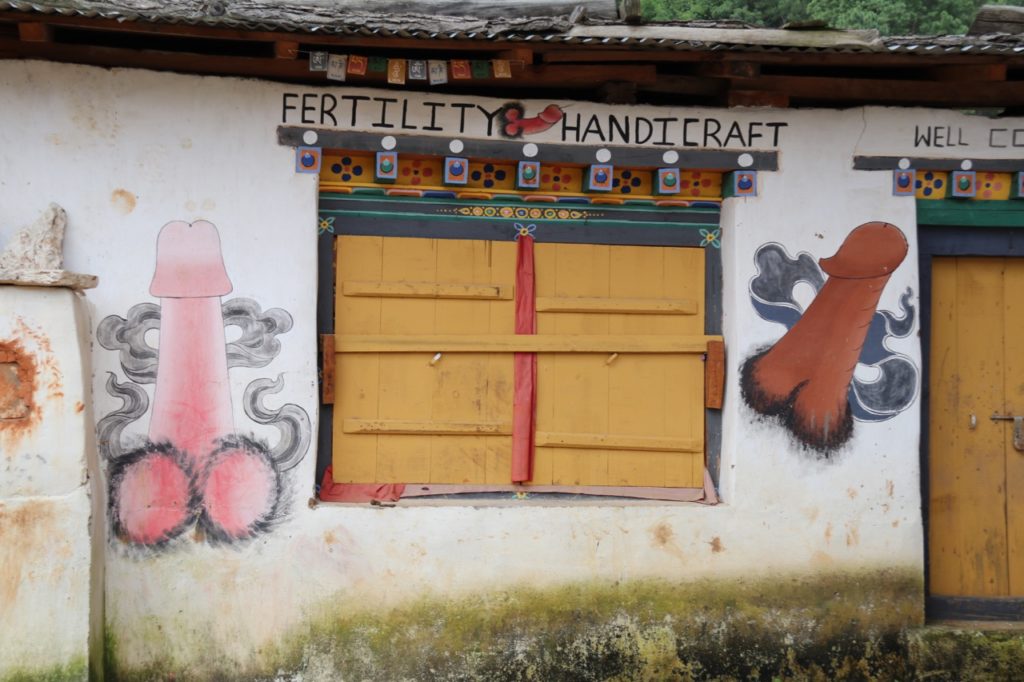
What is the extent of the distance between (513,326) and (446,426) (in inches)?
25.3

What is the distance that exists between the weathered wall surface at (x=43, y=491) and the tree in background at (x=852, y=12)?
1247 cm

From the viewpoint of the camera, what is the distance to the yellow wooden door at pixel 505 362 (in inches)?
235

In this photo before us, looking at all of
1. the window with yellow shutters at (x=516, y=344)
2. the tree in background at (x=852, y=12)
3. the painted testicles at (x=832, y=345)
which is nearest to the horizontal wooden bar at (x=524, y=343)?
the window with yellow shutters at (x=516, y=344)

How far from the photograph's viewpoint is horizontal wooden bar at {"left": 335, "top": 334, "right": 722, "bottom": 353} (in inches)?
234

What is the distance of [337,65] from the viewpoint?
216 inches

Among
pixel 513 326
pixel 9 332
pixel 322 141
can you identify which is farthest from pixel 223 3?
pixel 513 326

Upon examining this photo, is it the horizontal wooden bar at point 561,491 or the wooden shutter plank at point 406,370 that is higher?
the wooden shutter plank at point 406,370

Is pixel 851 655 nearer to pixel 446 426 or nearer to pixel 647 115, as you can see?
pixel 446 426

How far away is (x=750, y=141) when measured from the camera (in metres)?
6.09

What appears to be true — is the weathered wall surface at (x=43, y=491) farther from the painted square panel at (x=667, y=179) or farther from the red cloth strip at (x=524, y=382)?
the painted square panel at (x=667, y=179)

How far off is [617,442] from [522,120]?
179cm

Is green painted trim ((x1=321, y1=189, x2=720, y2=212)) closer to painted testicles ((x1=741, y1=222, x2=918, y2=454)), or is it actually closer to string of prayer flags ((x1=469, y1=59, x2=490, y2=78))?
painted testicles ((x1=741, y1=222, x2=918, y2=454))

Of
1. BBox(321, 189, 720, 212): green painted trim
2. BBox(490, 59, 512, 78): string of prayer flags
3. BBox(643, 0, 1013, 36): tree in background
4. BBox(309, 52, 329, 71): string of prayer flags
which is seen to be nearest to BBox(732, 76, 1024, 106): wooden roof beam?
BBox(321, 189, 720, 212): green painted trim

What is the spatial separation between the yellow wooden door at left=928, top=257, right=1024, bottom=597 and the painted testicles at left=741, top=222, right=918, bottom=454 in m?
0.37
